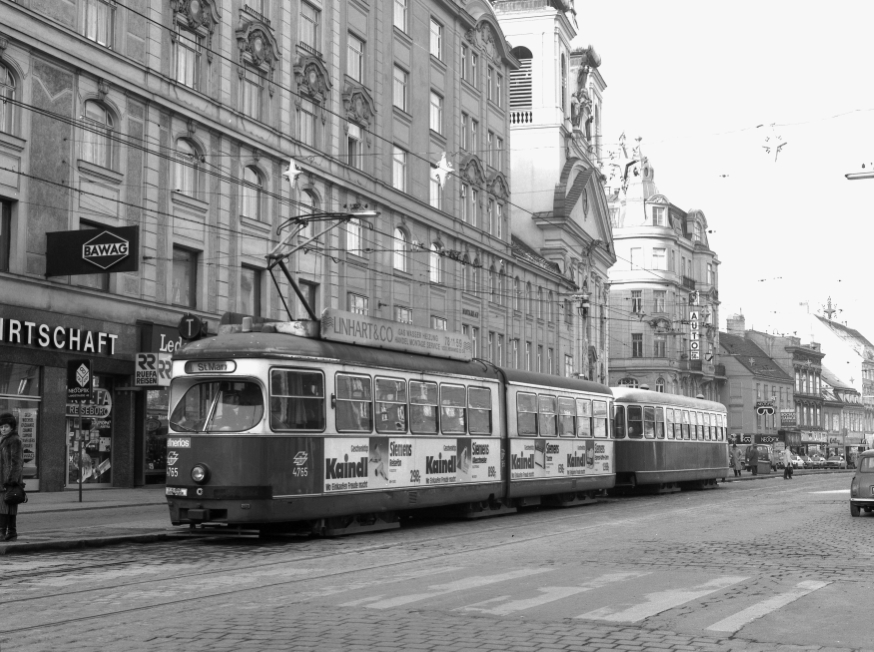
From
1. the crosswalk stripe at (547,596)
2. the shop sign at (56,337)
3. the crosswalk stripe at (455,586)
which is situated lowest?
the crosswalk stripe at (547,596)

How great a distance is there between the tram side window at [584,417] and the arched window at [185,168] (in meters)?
11.6

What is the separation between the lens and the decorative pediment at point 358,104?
39.9m

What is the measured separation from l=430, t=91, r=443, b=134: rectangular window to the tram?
15.3 metres

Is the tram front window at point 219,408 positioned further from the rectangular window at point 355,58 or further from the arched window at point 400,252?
the arched window at point 400,252

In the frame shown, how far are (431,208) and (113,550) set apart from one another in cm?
3114

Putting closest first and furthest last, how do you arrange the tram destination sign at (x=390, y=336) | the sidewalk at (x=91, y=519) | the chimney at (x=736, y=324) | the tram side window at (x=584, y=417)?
the sidewalk at (x=91, y=519), the tram destination sign at (x=390, y=336), the tram side window at (x=584, y=417), the chimney at (x=736, y=324)

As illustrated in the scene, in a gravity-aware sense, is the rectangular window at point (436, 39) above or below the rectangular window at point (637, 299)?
above

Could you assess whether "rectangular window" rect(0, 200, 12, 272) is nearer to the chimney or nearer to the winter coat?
the winter coat

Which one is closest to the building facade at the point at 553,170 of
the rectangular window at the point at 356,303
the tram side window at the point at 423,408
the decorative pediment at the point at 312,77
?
the rectangular window at the point at 356,303

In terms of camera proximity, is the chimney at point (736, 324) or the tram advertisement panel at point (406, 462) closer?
the tram advertisement panel at point (406, 462)

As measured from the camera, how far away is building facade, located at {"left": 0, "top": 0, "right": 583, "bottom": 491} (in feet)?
87.6

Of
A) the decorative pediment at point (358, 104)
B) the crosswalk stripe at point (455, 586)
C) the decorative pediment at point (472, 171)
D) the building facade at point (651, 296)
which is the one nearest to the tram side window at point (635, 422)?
the decorative pediment at point (358, 104)

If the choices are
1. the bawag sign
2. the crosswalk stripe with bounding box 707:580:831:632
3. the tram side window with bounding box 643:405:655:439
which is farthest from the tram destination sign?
the tram side window with bounding box 643:405:655:439

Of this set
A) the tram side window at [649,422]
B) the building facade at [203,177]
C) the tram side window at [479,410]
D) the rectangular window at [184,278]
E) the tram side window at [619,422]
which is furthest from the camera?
the tram side window at [649,422]
